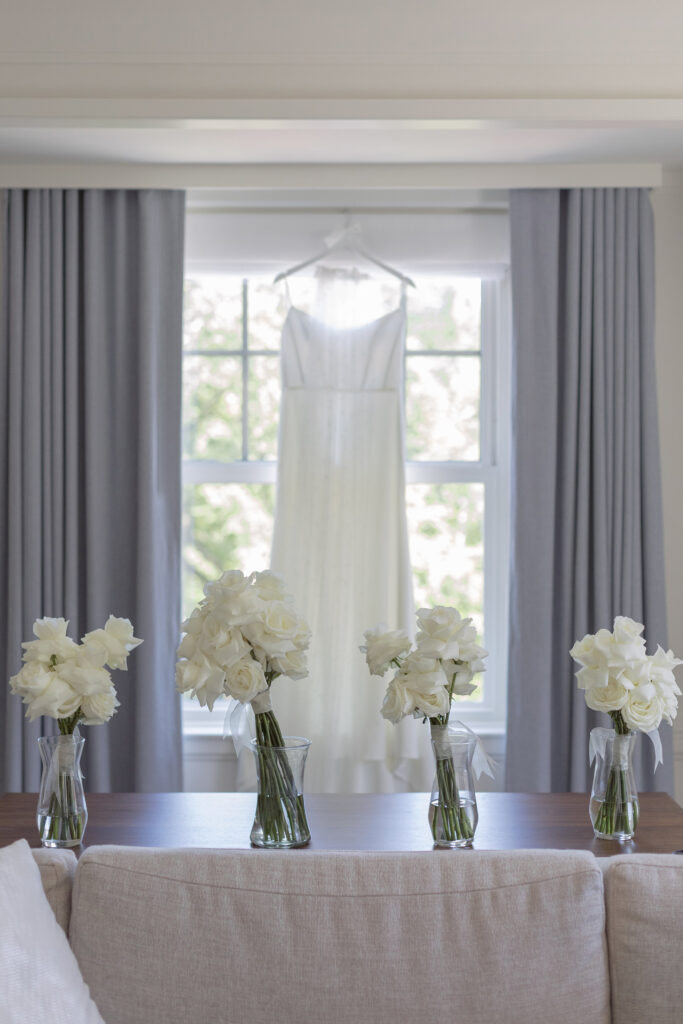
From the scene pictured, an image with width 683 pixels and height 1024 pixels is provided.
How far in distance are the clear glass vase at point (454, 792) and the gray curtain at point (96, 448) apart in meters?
1.54

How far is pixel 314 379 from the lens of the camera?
3.28 meters

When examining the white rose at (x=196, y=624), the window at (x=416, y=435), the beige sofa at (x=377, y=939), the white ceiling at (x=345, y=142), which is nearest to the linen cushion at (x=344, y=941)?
the beige sofa at (x=377, y=939)

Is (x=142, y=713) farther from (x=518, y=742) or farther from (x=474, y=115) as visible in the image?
(x=474, y=115)

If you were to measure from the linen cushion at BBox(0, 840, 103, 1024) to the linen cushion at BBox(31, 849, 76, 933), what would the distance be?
88mm

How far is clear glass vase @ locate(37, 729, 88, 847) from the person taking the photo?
5.93 feet

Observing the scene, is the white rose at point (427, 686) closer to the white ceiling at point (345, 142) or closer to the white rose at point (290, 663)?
the white rose at point (290, 663)

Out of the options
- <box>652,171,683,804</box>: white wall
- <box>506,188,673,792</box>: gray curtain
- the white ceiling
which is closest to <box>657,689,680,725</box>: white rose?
<box>506,188,673,792</box>: gray curtain

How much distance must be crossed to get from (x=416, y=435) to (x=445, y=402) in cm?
15

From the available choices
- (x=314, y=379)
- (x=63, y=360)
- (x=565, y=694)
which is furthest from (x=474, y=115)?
(x=565, y=694)

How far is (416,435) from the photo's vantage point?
3502 millimetres

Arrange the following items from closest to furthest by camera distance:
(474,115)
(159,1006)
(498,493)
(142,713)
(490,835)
Answer: (159,1006), (490,835), (474,115), (142,713), (498,493)

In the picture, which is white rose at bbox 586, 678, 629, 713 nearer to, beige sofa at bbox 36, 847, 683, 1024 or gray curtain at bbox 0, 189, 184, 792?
beige sofa at bbox 36, 847, 683, 1024

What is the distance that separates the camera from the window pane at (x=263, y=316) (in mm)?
3480

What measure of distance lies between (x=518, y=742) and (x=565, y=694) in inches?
8.4
